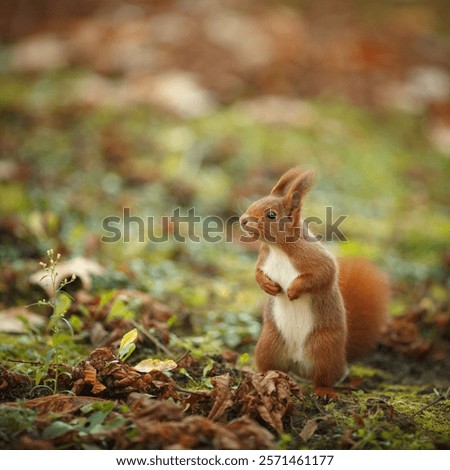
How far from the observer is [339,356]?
7.83 feet

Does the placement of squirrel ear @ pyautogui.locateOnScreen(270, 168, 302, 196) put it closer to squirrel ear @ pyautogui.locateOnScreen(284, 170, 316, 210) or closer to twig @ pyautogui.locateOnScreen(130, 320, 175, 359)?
squirrel ear @ pyautogui.locateOnScreen(284, 170, 316, 210)

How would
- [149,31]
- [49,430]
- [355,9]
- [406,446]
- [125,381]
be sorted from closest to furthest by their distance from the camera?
1. [49,430]
2. [406,446]
3. [125,381]
4. [149,31]
5. [355,9]

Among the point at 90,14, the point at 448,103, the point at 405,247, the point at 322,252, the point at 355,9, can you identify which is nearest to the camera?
the point at 322,252

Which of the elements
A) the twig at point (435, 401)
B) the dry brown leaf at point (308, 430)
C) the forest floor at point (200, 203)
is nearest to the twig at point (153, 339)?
the forest floor at point (200, 203)

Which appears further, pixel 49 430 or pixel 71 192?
pixel 71 192

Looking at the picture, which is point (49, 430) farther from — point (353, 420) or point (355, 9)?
point (355, 9)

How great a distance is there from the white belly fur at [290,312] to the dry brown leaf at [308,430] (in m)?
0.39

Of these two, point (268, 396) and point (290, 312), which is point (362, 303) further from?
point (268, 396)

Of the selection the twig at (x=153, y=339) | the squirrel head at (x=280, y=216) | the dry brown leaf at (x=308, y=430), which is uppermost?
the squirrel head at (x=280, y=216)

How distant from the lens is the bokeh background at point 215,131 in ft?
12.3

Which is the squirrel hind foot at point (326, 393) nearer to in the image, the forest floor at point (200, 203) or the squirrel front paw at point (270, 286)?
the forest floor at point (200, 203)

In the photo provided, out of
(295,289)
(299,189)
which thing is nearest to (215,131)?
(299,189)
